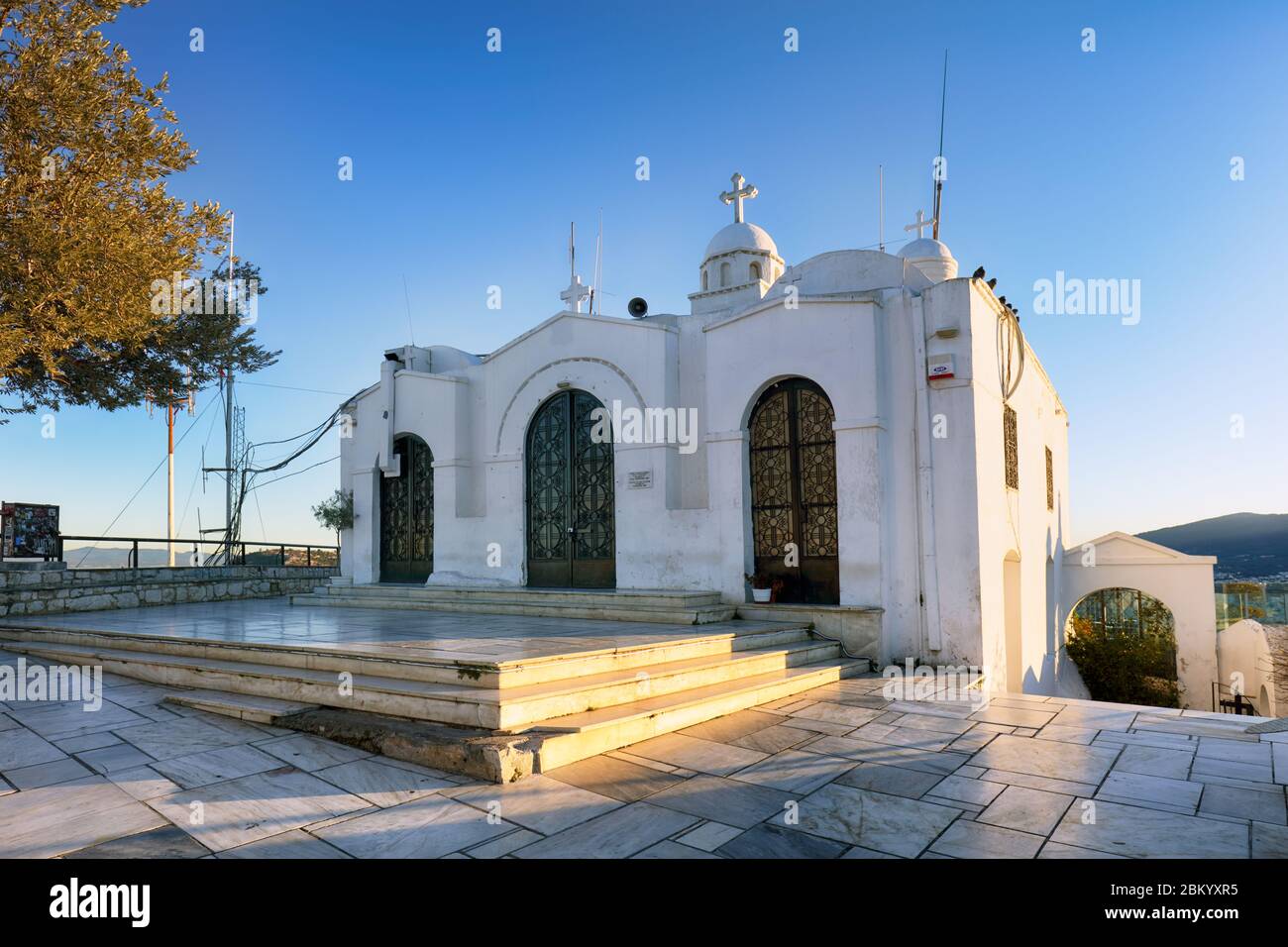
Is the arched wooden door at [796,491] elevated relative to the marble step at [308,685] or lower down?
elevated

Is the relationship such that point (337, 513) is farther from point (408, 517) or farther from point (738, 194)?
point (738, 194)

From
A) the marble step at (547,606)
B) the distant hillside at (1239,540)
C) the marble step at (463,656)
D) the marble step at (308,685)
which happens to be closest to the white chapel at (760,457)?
the marble step at (547,606)

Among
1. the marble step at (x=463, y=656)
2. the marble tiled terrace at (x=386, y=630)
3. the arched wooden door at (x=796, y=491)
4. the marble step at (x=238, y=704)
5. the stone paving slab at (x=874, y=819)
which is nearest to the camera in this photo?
the stone paving slab at (x=874, y=819)

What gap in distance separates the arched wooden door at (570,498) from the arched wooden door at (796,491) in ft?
8.69

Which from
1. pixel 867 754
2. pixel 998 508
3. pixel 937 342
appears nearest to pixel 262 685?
pixel 867 754

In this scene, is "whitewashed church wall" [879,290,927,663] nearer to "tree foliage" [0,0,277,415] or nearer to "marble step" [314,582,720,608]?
"marble step" [314,582,720,608]

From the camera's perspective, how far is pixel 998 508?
10062 millimetres

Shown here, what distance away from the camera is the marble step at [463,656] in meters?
5.80

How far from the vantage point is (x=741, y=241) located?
47.5 feet

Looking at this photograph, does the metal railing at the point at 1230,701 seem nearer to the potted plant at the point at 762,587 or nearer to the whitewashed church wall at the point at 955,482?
the whitewashed church wall at the point at 955,482

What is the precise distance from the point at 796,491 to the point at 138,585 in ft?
37.9

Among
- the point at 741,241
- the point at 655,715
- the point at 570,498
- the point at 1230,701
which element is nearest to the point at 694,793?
the point at 655,715
